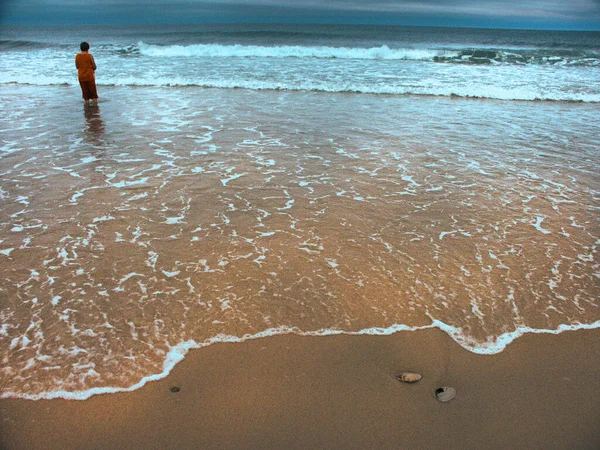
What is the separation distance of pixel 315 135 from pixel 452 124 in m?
3.56

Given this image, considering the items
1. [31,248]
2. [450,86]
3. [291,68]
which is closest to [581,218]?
[31,248]

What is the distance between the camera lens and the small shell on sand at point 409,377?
8.61 ft

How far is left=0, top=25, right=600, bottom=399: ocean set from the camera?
119 inches

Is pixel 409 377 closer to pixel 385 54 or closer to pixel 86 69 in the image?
pixel 86 69

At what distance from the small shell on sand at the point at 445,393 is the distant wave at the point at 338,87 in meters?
13.2

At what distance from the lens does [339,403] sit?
246 cm

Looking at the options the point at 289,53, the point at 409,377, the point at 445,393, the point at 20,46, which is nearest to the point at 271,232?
the point at 409,377

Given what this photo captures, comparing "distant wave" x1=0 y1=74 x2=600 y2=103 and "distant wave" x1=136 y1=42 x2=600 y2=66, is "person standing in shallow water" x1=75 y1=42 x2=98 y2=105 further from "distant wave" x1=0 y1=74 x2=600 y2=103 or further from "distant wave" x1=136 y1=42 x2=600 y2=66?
"distant wave" x1=136 y1=42 x2=600 y2=66

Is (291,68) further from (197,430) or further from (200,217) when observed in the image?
(197,430)

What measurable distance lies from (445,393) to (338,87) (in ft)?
46.0

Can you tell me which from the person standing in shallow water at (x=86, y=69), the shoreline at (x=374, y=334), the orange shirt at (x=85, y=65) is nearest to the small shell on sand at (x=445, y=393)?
the shoreline at (x=374, y=334)

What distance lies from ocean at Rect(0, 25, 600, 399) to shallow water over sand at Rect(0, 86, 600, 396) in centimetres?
2

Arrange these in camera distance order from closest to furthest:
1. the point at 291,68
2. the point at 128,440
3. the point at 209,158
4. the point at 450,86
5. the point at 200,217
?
the point at 128,440
the point at 200,217
the point at 209,158
the point at 450,86
the point at 291,68

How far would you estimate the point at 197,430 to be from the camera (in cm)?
226
